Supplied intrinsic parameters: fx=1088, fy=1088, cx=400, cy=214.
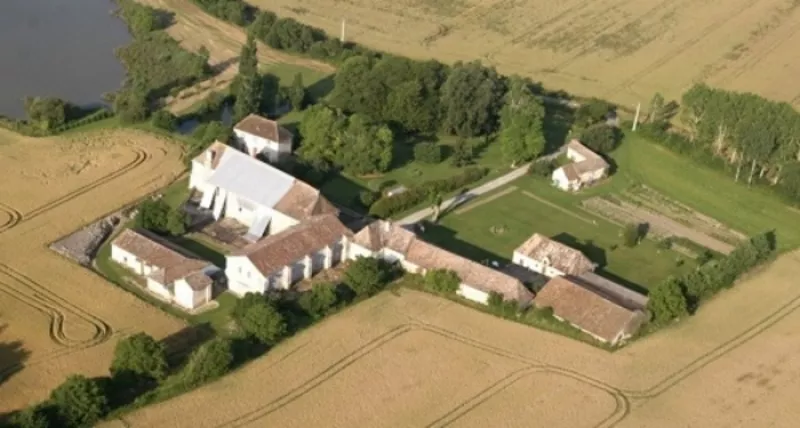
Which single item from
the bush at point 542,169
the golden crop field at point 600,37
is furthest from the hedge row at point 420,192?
the golden crop field at point 600,37

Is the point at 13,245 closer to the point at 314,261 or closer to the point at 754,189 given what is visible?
the point at 314,261

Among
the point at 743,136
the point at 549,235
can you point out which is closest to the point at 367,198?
the point at 549,235

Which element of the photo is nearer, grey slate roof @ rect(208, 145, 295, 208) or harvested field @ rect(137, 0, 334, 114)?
grey slate roof @ rect(208, 145, 295, 208)

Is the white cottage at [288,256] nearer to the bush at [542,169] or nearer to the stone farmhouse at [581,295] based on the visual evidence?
the stone farmhouse at [581,295]

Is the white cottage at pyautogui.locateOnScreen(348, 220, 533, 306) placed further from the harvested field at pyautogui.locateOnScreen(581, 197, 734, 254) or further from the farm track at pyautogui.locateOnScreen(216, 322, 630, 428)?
the harvested field at pyautogui.locateOnScreen(581, 197, 734, 254)

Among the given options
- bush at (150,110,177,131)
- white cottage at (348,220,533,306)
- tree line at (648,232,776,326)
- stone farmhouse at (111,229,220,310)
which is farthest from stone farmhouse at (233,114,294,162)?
tree line at (648,232,776,326)

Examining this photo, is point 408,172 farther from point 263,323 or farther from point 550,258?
point 263,323
